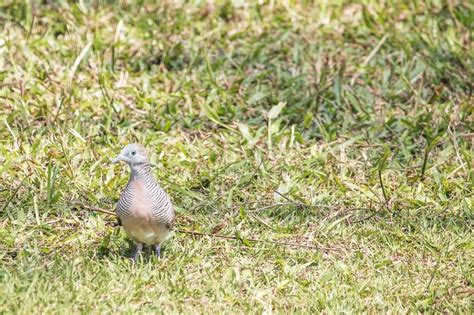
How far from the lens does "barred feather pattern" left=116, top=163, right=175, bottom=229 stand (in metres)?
4.59

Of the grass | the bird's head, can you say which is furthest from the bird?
the grass

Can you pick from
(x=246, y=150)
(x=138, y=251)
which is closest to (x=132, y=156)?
(x=138, y=251)

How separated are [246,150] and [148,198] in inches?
58.1

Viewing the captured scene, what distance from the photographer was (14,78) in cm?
647

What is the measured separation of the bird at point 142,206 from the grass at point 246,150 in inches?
7.1

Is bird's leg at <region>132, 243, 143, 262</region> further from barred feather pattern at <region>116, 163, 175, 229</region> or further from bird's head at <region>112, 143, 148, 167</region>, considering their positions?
bird's head at <region>112, 143, 148, 167</region>

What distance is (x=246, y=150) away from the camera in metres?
5.96

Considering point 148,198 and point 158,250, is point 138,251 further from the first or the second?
point 148,198

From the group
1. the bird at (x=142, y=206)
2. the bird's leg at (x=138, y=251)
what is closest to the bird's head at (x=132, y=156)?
the bird at (x=142, y=206)

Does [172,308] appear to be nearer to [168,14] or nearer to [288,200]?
[288,200]

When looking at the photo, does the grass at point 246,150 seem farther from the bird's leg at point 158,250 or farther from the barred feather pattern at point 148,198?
the barred feather pattern at point 148,198

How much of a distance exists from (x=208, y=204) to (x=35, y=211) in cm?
96

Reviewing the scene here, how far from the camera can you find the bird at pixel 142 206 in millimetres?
4574

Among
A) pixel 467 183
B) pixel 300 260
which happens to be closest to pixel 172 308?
pixel 300 260
